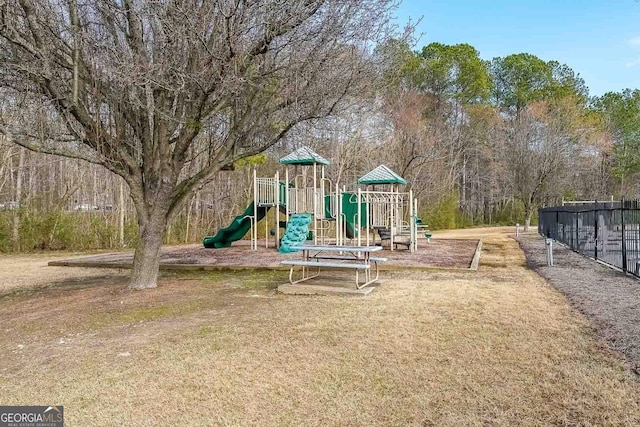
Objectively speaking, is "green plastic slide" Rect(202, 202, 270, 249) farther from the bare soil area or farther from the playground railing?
the bare soil area

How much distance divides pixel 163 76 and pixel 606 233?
31.0 feet

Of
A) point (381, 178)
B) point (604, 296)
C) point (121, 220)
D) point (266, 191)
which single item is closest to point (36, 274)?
point (266, 191)

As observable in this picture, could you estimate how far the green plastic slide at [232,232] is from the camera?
14.2 meters

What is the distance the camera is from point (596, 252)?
9445 millimetres

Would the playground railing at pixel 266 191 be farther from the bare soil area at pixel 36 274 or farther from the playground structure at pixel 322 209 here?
the bare soil area at pixel 36 274

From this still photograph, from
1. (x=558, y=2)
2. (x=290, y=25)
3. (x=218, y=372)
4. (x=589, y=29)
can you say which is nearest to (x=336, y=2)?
(x=290, y=25)

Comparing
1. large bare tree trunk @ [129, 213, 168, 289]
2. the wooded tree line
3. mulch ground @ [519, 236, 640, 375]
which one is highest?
the wooded tree line

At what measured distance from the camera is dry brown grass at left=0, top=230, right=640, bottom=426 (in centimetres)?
268

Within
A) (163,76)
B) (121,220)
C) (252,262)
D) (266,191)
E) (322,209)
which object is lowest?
(252,262)

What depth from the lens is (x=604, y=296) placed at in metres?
5.71

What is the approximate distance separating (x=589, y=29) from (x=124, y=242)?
633 inches

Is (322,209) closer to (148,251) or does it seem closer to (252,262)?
(252,262)

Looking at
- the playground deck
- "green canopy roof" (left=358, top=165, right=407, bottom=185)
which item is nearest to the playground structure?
"green canopy roof" (left=358, top=165, right=407, bottom=185)

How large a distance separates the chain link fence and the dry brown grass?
285 centimetres
